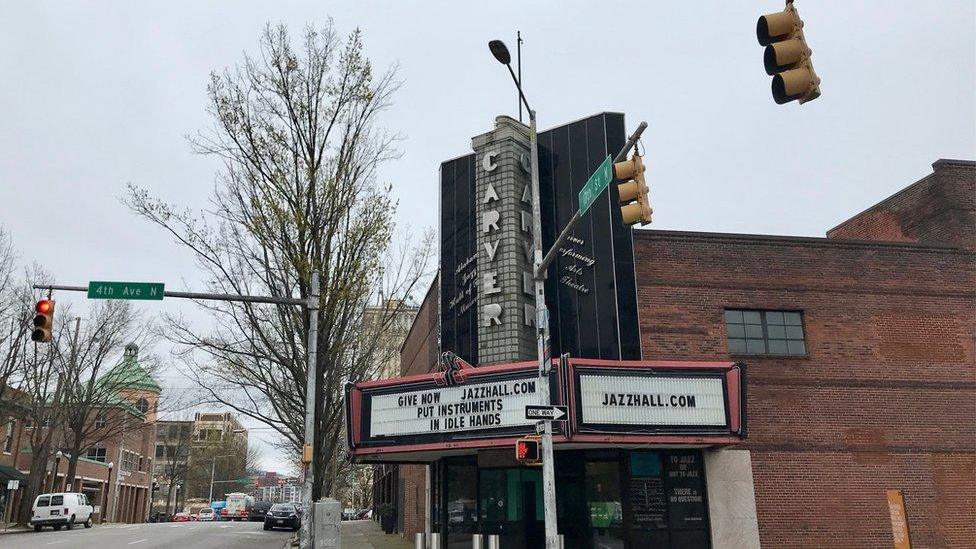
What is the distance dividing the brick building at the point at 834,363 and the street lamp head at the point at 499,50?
Result: 26.5 feet

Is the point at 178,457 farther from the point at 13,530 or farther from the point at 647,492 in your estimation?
the point at 647,492

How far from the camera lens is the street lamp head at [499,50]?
12422mm

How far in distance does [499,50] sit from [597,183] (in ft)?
10.5

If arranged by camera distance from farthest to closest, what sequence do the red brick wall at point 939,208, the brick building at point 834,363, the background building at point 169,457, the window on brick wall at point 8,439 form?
the background building at point 169,457
the window on brick wall at point 8,439
the red brick wall at point 939,208
the brick building at point 834,363

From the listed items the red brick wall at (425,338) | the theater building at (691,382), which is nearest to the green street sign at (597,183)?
the theater building at (691,382)

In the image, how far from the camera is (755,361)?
1888cm

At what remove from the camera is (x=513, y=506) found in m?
18.8

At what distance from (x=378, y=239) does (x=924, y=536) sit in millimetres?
15663

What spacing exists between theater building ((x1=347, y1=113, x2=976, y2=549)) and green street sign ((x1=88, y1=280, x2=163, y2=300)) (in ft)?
21.2

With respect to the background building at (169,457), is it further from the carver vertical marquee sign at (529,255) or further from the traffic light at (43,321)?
the traffic light at (43,321)

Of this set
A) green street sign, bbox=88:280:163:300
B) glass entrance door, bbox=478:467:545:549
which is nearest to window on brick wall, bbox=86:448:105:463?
glass entrance door, bbox=478:467:545:549

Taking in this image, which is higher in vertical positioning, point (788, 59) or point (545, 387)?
point (788, 59)

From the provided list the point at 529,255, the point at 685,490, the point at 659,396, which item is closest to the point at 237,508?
the point at 529,255

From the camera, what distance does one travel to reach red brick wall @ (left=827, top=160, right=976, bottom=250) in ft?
69.1
